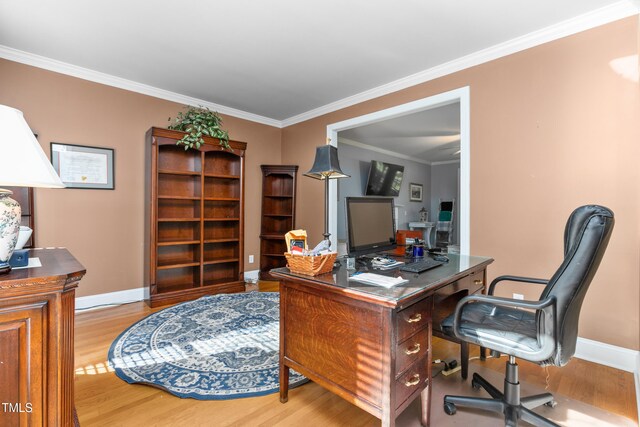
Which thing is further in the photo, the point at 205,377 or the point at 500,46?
the point at 500,46

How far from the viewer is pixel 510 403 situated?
149 cm

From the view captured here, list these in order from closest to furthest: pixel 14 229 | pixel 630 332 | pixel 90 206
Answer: pixel 14 229 < pixel 630 332 < pixel 90 206

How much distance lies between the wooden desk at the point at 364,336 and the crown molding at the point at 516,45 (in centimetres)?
221

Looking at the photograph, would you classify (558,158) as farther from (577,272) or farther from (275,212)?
(275,212)

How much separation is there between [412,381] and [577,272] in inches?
32.6

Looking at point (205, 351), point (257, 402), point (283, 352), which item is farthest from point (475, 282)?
point (205, 351)

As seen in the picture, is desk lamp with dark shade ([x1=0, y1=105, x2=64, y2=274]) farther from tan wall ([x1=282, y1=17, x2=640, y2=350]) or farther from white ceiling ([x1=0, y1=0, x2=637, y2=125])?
tan wall ([x1=282, y1=17, x2=640, y2=350])

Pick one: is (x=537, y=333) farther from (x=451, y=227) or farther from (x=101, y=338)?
(x=451, y=227)

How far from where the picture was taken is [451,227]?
296 inches

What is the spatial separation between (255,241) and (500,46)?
3.83 meters

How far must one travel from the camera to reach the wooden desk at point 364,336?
1239 mm

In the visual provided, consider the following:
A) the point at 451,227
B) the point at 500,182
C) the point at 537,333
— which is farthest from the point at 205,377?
the point at 451,227

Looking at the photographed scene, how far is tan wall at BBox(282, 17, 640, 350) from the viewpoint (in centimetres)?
214

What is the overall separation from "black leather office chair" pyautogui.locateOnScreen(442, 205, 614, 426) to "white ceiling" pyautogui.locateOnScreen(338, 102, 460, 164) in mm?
2931
